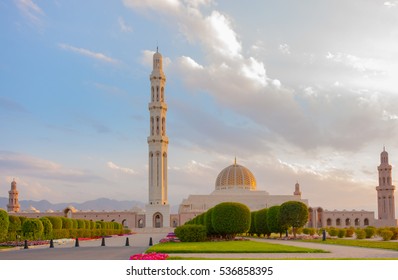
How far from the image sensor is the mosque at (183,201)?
6631 cm

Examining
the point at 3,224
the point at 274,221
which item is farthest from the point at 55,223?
the point at 274,221

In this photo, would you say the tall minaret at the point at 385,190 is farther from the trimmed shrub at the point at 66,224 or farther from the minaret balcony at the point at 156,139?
the trimmed shrub at the point at 66,224

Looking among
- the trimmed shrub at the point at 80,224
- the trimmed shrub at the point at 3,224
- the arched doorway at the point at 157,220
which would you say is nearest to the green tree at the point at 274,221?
the trimmed shrub at the point at 3,224

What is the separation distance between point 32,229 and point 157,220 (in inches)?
1545

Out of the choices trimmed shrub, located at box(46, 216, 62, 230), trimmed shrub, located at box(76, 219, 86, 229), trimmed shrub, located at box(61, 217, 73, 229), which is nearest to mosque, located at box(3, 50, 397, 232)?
trimmed shrub, located at box(76, 219, 86, 229)

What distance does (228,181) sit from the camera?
76.6m

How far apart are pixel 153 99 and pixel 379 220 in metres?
38.8

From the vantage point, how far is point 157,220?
67.8m

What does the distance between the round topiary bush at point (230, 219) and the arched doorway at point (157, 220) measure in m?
39.5

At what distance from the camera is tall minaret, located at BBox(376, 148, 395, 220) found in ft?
233

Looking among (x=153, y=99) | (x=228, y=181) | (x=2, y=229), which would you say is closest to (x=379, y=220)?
(x=228, y=181)

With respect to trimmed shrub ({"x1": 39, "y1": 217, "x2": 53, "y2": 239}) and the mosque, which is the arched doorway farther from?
trimmed shrub ({"x1": 39, "y1": 217, "x2": 53, "y2": 239})

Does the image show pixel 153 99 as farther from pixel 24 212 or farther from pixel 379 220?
pixel 379 220

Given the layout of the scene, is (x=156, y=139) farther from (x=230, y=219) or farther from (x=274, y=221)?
(x=230, y=219)
